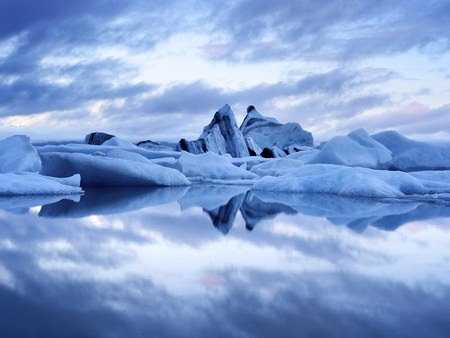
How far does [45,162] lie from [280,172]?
4767 mm

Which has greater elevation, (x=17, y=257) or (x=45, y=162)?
(x=45, y=162)

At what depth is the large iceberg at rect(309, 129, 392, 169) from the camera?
40.3 feet

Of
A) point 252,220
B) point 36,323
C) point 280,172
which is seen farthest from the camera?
point 280,172

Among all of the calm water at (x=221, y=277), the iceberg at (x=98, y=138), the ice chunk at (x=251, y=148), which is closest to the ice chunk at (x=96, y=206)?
the calm water at (x=221, y=277)

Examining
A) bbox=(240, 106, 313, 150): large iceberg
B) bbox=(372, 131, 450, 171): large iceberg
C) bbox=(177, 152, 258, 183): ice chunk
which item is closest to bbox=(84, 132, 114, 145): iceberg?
bbox=(240, 106, 313, 150): large iceberg

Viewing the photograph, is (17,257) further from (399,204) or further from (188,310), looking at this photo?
(399,204)

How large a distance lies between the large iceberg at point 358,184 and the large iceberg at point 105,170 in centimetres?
167

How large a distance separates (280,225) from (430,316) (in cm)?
242

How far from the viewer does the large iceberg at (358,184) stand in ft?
24.4

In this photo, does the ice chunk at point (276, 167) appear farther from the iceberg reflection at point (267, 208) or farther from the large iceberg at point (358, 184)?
the iceberg reflection at point (267, 208)

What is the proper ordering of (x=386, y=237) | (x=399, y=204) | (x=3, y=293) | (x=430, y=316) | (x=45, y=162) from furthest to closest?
(x=45, y=162) → (x=399, y=204) → (x=386, y=237) → (x=3, y=293) → (x=430, y=316)

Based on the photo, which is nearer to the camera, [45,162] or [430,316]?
[430,316]

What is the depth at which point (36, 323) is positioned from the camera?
1641 mm

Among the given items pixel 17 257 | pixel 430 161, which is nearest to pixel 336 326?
pixel 17 257
